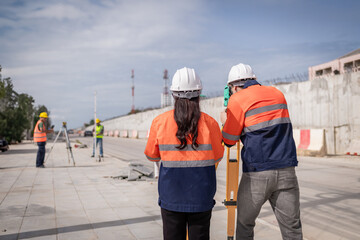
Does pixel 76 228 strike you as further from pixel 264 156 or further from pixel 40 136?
pixel 40 136

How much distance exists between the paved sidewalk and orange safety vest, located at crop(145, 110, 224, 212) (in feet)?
7.36

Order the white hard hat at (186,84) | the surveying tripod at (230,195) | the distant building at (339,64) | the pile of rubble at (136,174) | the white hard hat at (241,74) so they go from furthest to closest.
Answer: the distant building at (339,64), the pile of rubble at (136,174), the surveying tripod at (230,195), the white hard hat at (241,74), the white hard hat at (186,84)

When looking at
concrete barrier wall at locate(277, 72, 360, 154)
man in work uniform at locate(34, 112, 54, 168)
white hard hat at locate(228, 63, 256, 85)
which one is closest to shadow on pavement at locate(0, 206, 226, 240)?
white hard hat at locate(228, 63, 256, 85)

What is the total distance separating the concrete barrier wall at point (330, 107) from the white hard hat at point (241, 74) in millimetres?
14197

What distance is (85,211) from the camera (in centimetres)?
580

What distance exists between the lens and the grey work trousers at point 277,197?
2.75 metres

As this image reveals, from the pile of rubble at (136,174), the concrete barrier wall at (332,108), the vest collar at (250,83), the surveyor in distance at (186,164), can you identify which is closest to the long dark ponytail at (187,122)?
the surveyor in distance at (186,164)

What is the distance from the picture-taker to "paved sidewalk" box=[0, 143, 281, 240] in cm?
460

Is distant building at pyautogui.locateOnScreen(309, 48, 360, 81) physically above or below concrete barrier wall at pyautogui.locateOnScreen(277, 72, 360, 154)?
above

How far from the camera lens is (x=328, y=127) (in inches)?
698

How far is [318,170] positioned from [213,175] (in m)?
9.70

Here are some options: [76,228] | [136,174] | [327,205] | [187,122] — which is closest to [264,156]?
[187,122]

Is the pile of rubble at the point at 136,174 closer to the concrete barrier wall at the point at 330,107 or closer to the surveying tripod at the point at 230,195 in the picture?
the surveying tripod at the point at 230,195

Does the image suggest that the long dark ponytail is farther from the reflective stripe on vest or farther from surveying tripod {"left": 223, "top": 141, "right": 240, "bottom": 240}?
surveying tripod {"left": 223, "top": 141, "right": 240, "bottom": 240}
